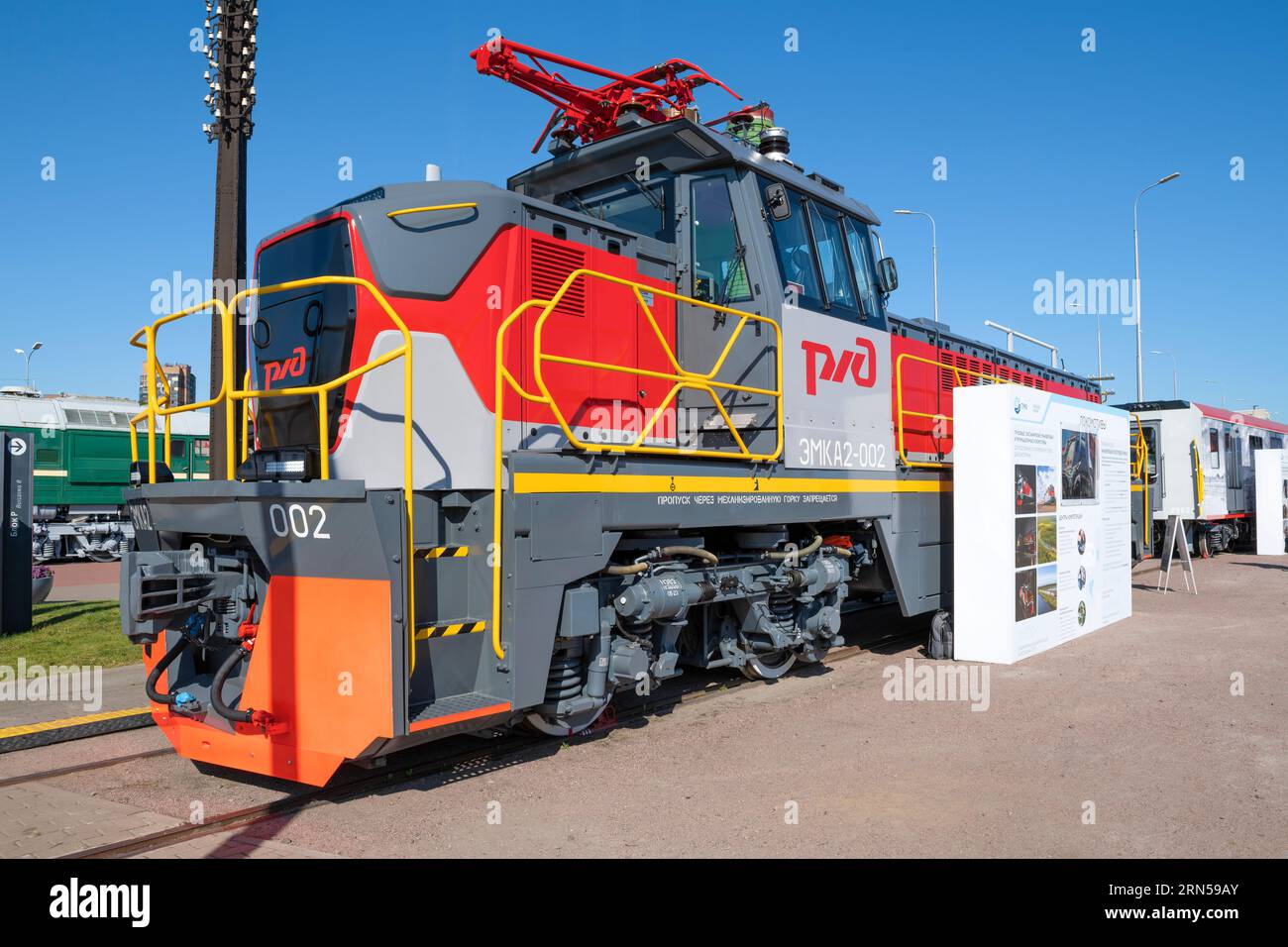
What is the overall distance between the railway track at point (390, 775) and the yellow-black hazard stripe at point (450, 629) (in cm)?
104

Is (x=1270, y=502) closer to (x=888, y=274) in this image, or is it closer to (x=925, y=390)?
(x=925, y=390)

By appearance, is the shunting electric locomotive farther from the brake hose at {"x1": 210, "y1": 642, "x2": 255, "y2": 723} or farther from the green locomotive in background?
the green locomotive in background

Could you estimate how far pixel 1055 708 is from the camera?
6.81 metres

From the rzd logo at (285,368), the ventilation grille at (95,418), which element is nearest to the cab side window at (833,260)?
the rzd logo at (285,368)

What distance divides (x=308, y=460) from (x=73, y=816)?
7.31ft

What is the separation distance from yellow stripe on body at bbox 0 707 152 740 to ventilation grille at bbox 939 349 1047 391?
806 centimetres

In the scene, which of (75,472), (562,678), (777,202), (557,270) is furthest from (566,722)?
(75,472)

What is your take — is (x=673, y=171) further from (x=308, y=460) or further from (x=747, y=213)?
(x=308, y=460)

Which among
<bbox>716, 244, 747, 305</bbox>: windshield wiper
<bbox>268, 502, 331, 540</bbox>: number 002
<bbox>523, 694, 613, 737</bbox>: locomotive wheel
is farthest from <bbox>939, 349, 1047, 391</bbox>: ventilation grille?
<bbox>268, 502, 331, 540</bbox>: number 002

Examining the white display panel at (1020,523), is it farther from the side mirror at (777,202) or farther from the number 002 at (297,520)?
the number 002 at (297,520)

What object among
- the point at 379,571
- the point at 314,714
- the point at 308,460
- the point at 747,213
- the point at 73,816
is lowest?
the point at 73,816

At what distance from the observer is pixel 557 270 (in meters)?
5.68
